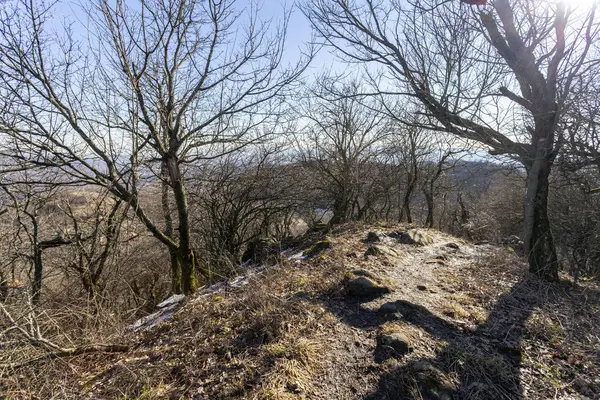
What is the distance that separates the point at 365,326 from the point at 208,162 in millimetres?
5973

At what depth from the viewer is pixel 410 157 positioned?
1215 cm

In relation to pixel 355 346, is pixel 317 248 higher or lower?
higher

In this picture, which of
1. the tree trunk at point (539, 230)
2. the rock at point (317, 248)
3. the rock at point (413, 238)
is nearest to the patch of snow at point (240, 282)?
the rock at point (317, 248)

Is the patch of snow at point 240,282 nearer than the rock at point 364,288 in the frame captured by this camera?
No

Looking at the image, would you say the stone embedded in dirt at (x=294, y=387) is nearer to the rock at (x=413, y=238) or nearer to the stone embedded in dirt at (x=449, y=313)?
the stone embedded in dirt at (x=449, y=313)

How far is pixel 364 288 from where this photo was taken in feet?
12.0

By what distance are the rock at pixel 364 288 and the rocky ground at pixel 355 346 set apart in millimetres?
13

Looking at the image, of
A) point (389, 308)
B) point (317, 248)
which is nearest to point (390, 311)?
point (389, 308)

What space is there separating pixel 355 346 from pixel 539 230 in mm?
3775

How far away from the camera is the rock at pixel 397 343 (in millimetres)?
2611

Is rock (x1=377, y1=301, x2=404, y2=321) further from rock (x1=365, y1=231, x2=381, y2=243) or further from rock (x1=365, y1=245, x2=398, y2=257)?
rock (x1=365, y1=231, x2=381, y2=243)

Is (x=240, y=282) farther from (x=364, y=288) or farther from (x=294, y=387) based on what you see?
(x=294, y=387)

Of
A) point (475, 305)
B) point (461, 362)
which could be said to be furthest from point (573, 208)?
point (461, 362)

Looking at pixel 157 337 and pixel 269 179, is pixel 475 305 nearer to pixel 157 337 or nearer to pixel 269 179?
pixel 157 337
